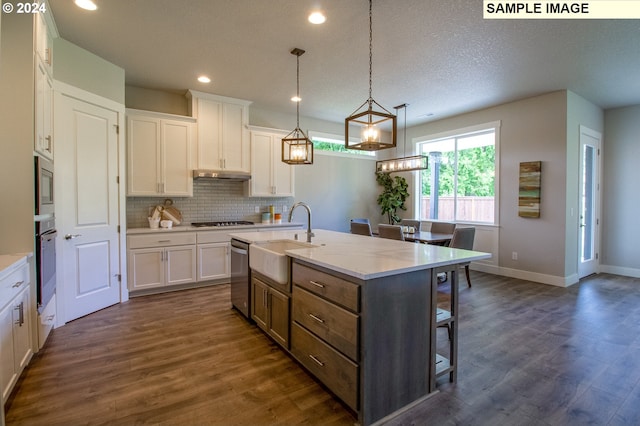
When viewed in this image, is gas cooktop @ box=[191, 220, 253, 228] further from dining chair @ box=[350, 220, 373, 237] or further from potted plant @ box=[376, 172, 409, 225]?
potted plant @ box=[376, 172, 409, 225]

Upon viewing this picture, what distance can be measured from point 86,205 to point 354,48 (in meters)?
3.32

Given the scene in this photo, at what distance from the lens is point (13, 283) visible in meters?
2.06

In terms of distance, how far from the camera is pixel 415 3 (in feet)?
8.50

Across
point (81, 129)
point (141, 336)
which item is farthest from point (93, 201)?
point (141, 336)

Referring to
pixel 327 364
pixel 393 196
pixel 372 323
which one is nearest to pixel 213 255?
pixel 327 364

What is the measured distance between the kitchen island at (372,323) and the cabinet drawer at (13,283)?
5.69ft

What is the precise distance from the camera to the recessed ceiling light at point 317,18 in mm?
2748

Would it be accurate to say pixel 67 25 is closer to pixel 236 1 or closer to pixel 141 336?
pixel 236 1

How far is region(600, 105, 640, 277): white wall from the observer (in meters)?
5.24

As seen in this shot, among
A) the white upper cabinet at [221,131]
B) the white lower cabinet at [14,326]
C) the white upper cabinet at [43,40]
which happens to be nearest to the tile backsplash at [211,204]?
the white upper cabinet at [221,131]

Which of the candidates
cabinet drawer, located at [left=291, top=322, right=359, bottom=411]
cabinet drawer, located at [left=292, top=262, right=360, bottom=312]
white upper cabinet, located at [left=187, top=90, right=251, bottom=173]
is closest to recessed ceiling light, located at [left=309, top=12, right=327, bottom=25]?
cabinet drawer, located at [left=292, top=262, right=360, bottom=312]

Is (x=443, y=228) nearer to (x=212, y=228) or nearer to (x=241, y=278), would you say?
(x=241, y=278)

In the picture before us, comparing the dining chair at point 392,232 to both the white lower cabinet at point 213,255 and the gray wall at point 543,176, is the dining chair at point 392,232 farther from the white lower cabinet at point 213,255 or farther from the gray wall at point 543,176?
the white lower cabinet at point 213,255

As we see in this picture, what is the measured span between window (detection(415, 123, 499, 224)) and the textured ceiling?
1.02 meters
